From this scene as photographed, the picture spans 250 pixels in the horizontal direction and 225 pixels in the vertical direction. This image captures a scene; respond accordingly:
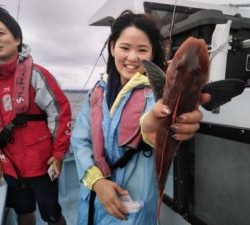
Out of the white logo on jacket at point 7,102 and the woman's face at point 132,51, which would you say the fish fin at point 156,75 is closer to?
the woman's face at point 132,51

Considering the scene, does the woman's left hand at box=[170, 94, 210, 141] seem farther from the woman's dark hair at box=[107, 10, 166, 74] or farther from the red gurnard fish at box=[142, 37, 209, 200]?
the woman's dark hair at box=[107, 10, 166, 74]

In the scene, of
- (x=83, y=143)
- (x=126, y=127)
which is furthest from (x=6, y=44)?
(x=126, y=127)

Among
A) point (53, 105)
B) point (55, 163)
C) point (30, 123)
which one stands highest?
point (53, 105)

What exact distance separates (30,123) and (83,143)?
108 centimetres

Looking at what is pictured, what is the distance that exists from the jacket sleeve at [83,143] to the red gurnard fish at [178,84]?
2.10ft

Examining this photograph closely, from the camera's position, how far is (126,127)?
65.2 inches

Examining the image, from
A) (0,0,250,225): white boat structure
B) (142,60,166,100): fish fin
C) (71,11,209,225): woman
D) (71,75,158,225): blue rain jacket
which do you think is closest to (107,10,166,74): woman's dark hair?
(71,11,209,225): woman

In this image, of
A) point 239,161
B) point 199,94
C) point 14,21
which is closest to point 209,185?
point 239,161

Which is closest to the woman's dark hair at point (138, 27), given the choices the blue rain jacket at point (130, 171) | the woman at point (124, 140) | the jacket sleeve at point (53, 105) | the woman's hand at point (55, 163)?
the woman at point (124, 140)

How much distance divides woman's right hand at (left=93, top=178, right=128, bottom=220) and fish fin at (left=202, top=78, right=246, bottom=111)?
2.39 feet

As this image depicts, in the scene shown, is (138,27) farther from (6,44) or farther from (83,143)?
(6,44)

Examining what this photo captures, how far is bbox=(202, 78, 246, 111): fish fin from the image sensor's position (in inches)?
42.4

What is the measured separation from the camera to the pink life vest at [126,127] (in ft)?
5.38

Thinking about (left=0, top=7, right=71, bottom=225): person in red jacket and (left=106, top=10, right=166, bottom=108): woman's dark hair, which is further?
(left=0, top=7, right=71, bottom=225): person in red jacket
